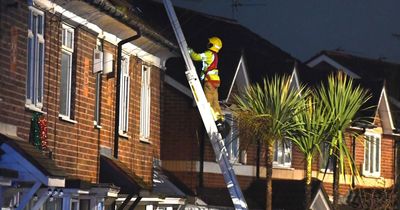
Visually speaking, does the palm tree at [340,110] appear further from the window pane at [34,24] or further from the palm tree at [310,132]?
the window pane at [34,24]

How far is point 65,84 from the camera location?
21547mm

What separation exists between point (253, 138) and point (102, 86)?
3461mm

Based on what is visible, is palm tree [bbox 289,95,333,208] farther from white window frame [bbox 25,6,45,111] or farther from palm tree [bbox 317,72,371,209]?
white window frame [bbox 25,6,45,111]

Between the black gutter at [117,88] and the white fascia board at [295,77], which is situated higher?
the white fascia board at [295,77]

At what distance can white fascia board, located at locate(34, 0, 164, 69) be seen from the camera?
20186 mm

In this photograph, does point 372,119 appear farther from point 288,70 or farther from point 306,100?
point 306,100

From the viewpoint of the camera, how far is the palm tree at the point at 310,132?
1045 inches

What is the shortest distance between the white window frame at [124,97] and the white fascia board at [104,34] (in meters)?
0.29

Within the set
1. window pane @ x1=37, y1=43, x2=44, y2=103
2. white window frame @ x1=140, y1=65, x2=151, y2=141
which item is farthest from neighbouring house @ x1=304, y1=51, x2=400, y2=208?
window pane @ x1=37, y1=43, x2=44, y2=103

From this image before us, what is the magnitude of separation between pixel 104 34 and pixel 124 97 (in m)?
2.66

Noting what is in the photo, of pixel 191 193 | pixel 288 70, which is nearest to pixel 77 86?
pixel 191 193

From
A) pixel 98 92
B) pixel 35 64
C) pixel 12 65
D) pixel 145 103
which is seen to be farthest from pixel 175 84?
pixel 12 65

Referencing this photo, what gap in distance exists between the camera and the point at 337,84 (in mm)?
28156

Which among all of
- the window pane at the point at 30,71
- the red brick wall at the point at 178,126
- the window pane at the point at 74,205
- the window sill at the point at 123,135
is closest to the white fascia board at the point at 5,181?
the window pane at the point at 30,71
